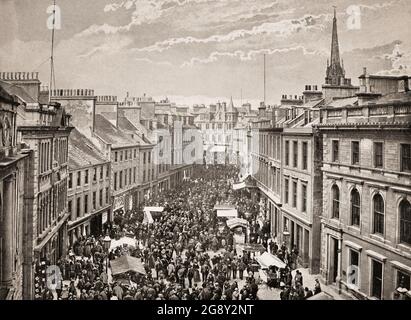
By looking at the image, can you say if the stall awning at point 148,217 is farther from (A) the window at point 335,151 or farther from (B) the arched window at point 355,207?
(B) the arched window at point 355,207

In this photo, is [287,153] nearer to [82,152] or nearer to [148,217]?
[148,217]

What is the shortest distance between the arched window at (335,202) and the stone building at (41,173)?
11.8m

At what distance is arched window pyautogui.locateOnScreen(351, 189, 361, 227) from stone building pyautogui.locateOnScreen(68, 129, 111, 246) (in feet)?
47.1

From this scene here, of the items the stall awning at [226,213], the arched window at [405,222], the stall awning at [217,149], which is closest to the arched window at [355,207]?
the arched window at [405,222]

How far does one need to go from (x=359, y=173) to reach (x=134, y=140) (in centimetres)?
2195

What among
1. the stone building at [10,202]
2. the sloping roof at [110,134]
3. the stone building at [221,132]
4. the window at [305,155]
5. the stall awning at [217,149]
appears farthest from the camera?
the stall awning at [217,149]

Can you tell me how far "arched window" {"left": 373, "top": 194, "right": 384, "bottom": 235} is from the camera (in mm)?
15344

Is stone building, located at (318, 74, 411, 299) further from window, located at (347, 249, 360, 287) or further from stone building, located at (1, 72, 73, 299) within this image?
stone building, located at (1, 72, 73, 299)

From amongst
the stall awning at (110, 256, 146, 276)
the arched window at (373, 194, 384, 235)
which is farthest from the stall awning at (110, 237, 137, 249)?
the arched window at (373, 194, 384, 235)

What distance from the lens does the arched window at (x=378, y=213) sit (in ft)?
50.3

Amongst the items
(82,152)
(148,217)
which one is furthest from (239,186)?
(82,152)

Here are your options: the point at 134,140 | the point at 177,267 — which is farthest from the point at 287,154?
the point at 134,140

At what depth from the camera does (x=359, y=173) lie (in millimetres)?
16422
